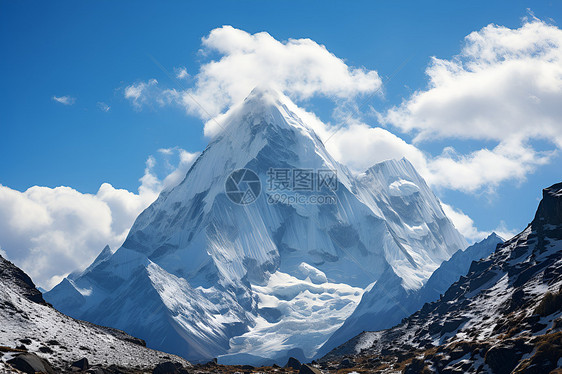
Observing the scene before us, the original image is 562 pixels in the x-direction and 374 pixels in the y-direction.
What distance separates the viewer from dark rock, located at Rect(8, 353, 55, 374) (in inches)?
2736

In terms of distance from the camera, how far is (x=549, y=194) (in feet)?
420

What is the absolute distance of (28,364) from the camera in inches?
2778

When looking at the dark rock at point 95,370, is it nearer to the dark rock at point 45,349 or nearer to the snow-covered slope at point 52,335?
the snow-covered slope at point 52,335

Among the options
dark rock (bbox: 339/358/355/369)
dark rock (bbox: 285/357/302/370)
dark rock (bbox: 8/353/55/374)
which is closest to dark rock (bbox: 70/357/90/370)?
dark rock (bbox: 8/353/55/374)

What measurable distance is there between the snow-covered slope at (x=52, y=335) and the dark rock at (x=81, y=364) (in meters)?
1.31

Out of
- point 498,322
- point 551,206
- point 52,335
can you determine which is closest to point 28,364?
point 52,335

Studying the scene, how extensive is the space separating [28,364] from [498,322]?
65.2 metres

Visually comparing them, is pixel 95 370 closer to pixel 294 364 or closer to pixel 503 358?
pixel 294 364

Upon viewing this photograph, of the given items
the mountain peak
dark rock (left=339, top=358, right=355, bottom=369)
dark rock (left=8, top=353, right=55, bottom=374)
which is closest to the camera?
dark rock (left=8, top=353, right=55, bottom=374)

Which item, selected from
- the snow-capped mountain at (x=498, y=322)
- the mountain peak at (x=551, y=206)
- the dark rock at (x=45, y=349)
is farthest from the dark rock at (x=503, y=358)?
the mountain peak at (x=551, y=206)

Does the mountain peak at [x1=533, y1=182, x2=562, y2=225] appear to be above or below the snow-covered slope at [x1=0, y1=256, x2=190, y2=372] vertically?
above

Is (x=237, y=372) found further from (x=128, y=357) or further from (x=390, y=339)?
(x=390, y=339)

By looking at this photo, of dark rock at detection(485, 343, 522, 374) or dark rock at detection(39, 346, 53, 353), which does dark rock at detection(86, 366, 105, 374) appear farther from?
dark rock at detection(485, 343, 522, 374)

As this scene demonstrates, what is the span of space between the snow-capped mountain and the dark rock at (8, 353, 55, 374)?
48444 millimetres
